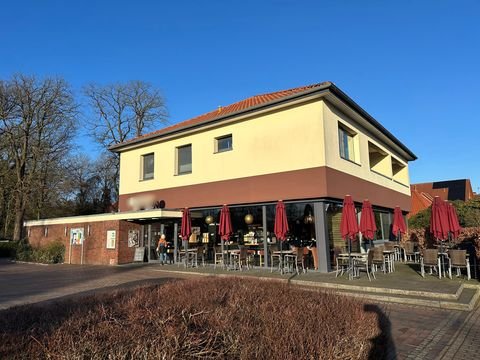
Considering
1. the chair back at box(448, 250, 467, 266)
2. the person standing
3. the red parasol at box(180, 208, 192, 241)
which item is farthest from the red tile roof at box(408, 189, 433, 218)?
the red parasol at box(180, 208, 192, 241)

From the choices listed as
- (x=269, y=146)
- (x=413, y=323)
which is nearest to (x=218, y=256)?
(x=269, y=146)

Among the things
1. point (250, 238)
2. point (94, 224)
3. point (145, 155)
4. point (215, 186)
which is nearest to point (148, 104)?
point (145, 155)

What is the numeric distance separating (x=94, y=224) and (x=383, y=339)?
1748 cm

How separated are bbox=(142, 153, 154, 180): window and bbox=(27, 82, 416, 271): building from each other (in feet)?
0.19

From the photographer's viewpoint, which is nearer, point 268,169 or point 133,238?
point 268,169

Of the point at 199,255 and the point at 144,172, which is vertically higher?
the point at 144,172

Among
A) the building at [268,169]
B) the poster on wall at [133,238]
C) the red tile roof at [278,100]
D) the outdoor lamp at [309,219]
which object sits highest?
the red tile roof at [278,100]

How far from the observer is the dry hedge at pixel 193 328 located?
3301 mm

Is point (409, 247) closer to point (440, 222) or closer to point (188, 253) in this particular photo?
point (440, 222)

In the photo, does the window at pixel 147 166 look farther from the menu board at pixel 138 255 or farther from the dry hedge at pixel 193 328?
the dry hedge at pixel 193 328

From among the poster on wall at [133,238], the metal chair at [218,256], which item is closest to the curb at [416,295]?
the metal chair at [218,256]

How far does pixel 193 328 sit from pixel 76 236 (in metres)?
18.4

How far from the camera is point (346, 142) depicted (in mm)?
16547

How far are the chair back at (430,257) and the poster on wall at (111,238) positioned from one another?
14039mm
